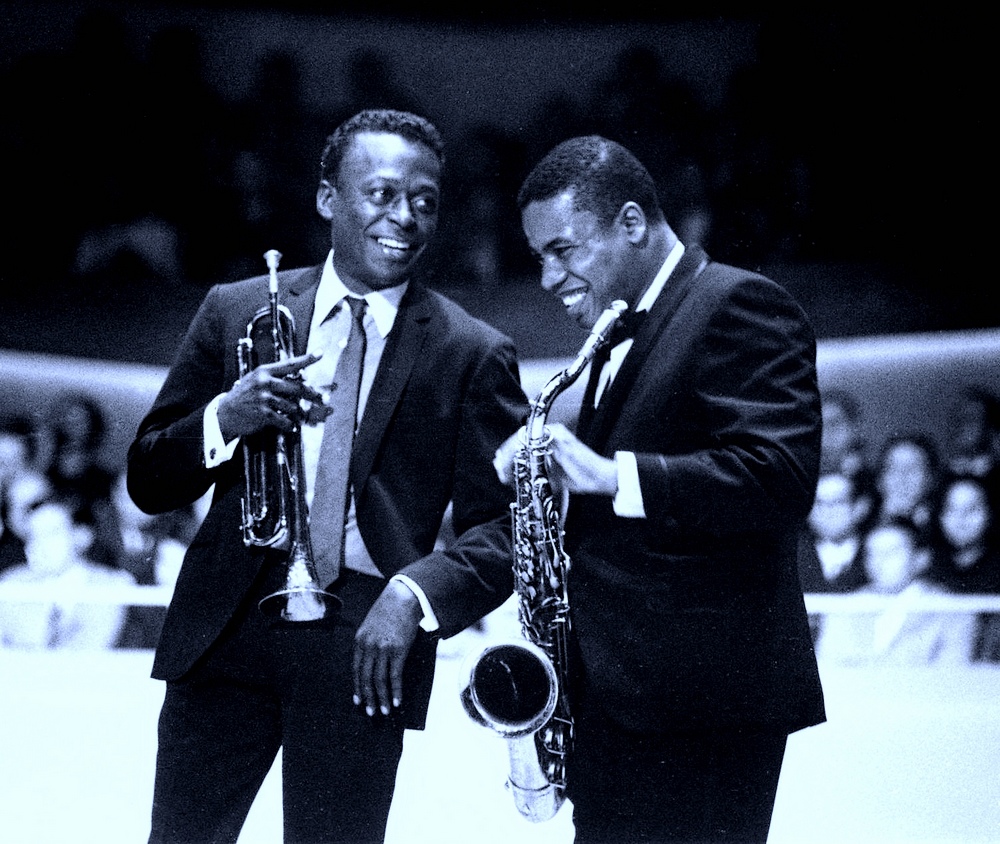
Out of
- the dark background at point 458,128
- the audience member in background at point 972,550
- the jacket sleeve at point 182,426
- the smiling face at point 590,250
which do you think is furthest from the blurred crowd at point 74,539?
the audience member in background at point 972,550

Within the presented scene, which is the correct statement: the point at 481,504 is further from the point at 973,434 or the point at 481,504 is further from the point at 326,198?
the point at 973,434

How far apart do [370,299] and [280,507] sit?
0.51 metres

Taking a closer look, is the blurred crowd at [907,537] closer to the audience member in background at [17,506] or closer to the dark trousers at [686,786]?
the dark trousers at [686,786]

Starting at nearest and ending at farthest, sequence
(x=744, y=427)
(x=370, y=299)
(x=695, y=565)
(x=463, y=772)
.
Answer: (x=744, y=427) < (x=695, y=565) < (x=370, y=299) < (x=463, y=772)

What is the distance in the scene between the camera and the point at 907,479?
3557 mm

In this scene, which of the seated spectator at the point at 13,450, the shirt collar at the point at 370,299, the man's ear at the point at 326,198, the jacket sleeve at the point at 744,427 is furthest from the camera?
the seated spectator at the point at 13,450

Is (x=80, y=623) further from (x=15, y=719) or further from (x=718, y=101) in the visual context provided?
(x=718, y=101)

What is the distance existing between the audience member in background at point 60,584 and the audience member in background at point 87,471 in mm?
33

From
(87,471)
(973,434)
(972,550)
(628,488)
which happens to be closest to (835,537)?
(972,550)

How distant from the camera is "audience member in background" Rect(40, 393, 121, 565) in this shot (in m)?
3.36

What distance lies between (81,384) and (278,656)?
4.78ft

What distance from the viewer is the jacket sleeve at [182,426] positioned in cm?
239

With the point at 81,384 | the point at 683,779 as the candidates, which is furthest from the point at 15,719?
the point at 683,779

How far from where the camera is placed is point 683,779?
2086 millimetres
